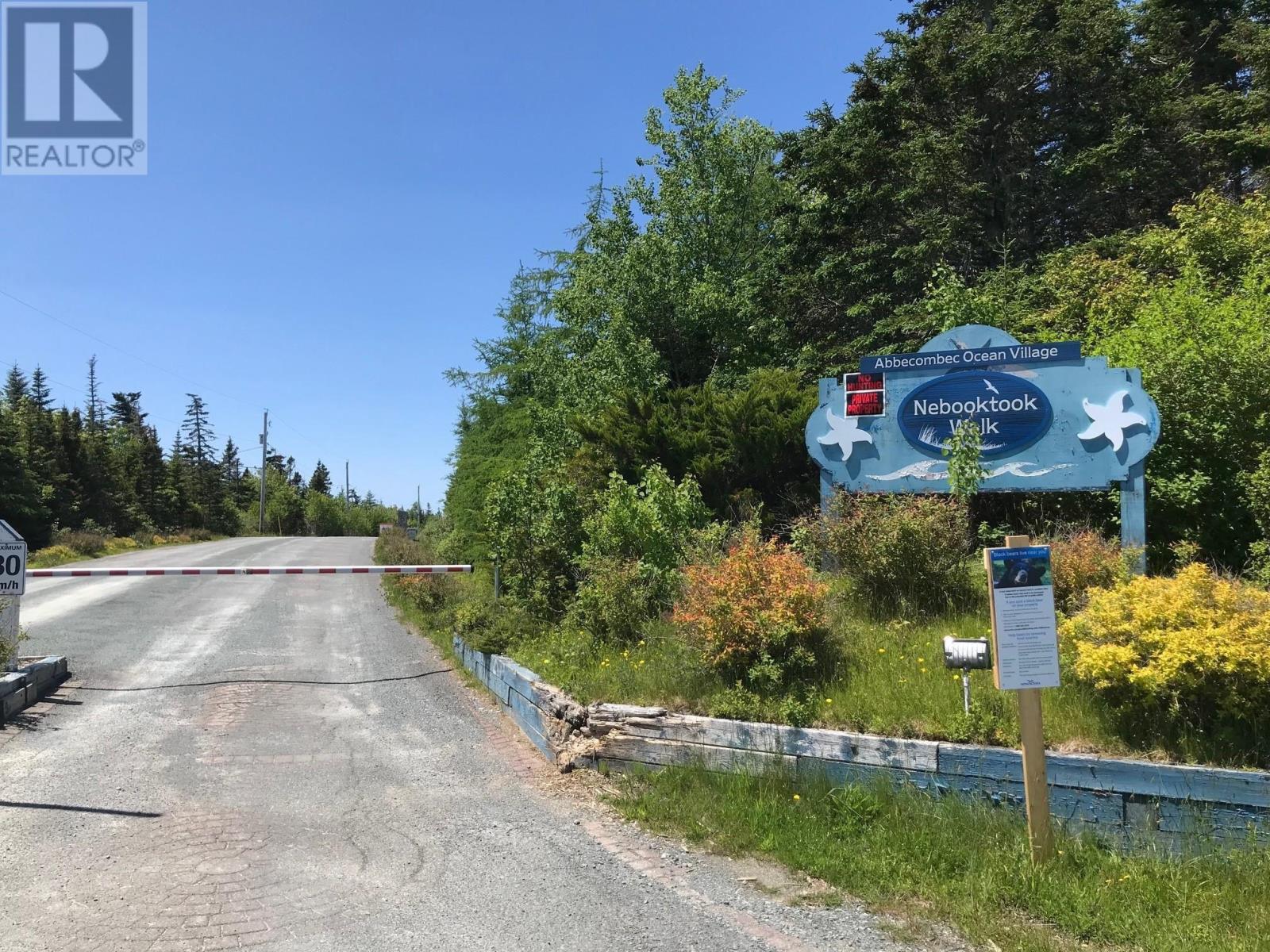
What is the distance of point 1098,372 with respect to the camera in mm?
8352

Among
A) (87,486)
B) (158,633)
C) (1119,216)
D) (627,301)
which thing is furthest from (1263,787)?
(87,486)

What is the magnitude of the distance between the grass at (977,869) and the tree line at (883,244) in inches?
213

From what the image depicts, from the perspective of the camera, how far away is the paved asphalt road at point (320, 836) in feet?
13.9

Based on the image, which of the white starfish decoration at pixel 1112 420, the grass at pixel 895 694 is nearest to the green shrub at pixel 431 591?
the grass at pixel 895 694

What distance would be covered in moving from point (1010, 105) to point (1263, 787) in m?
18.6

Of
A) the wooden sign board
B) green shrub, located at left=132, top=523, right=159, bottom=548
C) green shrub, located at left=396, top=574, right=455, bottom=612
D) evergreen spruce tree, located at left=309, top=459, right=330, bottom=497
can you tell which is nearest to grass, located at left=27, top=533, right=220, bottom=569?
green shrub, located at left=132, top=523, right=159, bottom=548

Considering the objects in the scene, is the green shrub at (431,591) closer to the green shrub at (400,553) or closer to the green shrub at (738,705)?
the green shrub at (400,553)

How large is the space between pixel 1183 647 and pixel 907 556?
296 cm

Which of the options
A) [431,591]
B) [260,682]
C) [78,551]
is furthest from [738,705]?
[78,551]

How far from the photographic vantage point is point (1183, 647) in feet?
15.4

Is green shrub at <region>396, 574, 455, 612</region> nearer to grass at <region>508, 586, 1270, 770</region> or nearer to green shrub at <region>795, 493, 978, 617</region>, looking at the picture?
grass at <region>508, 586, 1270, 770</region>

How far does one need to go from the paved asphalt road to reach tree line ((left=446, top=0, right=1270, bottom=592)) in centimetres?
345

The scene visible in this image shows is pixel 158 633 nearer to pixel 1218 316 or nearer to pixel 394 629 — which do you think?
pixel 394 629

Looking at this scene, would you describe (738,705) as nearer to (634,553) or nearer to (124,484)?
(634,553)
